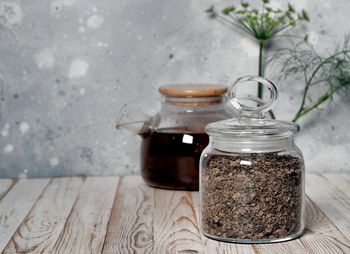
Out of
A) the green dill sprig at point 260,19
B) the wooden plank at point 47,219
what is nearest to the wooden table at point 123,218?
the wooden plank at point 47,219

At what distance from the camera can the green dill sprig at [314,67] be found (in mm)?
1689

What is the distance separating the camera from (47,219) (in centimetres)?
130

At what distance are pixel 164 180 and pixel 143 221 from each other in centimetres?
27

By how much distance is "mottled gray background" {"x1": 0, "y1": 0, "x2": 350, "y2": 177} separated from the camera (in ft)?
5.56

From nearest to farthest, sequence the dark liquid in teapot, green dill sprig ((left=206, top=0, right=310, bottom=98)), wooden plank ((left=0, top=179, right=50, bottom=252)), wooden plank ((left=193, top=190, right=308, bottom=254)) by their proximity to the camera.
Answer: wooden plank ((left=193, top=190, right=308, bottom=254)) → wooden plank ((left=0, top=179, right=50, bottom=252)) → the dark liquid in teapot → green dill sprig ((left=206, top=0, right=310, bottom=98))

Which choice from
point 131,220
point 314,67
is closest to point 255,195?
point 131,220

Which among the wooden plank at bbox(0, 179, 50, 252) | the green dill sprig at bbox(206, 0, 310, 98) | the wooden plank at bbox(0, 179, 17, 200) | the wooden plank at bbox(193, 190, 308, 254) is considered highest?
the green dill sprig at bbox(206, 0, 310, 98)

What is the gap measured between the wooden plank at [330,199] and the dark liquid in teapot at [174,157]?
0.79 feet

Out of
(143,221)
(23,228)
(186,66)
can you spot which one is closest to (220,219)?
(143,221)

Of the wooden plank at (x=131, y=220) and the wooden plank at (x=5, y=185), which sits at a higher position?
the wooden plank at (x=131, y=220)

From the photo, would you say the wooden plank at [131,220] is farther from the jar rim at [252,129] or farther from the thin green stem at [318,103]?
the thin green stem at [318,103]

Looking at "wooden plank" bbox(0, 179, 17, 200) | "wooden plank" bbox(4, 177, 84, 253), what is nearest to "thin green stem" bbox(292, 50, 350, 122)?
"wooden plank" bbox(4, 177, 84, 253)

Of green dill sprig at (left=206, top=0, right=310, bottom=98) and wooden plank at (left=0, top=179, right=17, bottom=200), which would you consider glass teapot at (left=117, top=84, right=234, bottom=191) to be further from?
wooden plank at (left=0, top=179, right=17, bottom=200)

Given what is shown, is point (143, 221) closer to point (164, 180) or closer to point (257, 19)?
point (164, 180)
